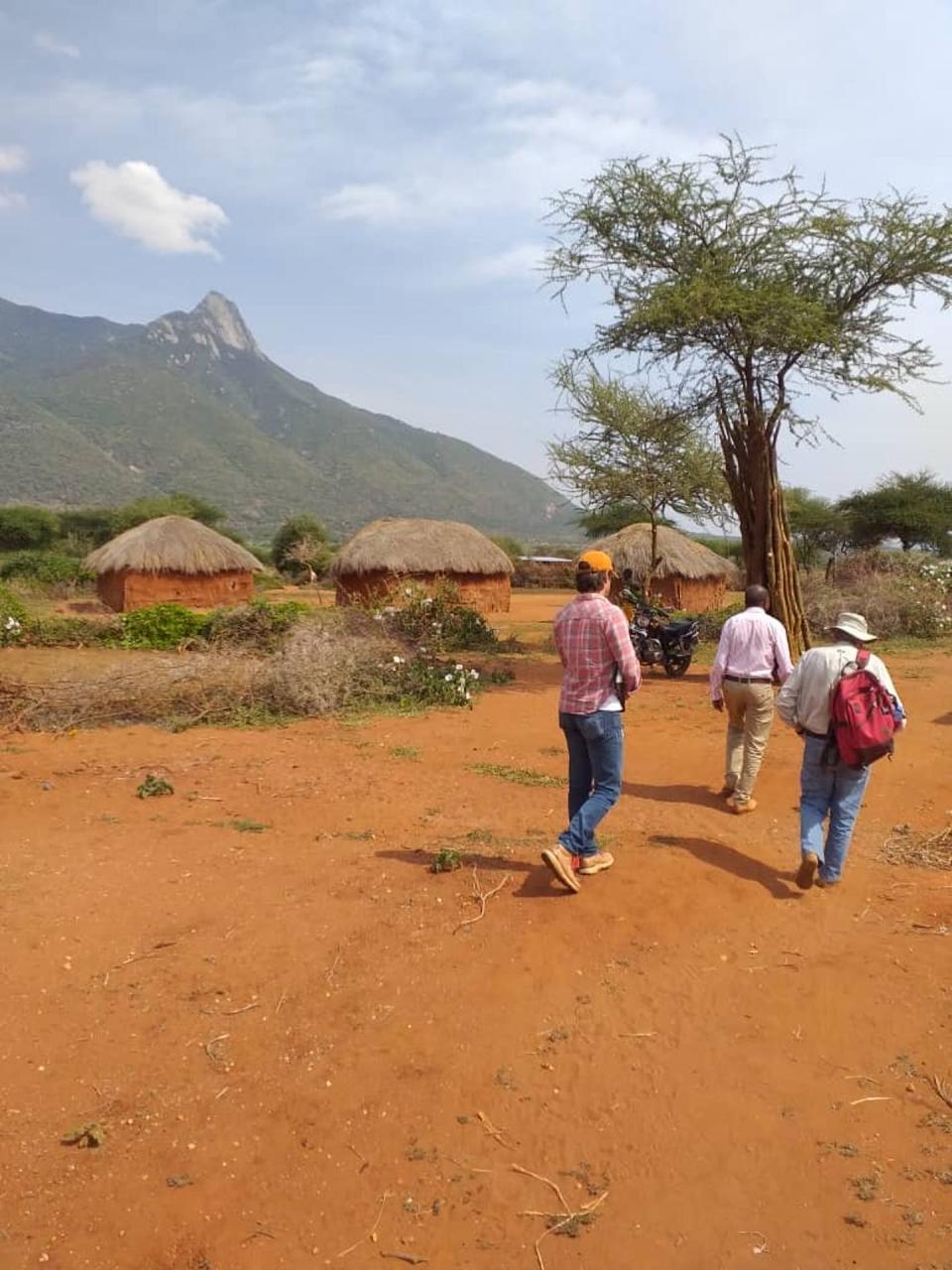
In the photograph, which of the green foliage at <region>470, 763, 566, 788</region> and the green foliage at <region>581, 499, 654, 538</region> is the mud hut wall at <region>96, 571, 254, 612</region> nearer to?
the green foliage at <region>581, 499, 654, 538</region>

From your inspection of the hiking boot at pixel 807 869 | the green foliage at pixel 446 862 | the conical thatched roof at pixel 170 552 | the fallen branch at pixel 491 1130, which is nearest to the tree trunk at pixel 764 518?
the hiking boot at pixel 807 869

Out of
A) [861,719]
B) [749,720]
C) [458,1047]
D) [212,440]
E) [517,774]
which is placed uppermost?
[212,440]

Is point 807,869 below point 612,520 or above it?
below

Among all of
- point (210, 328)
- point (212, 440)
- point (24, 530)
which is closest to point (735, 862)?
point (24, 530)

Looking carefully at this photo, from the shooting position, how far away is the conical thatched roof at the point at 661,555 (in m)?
24.2

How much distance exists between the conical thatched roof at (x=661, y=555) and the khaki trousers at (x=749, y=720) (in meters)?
18.1

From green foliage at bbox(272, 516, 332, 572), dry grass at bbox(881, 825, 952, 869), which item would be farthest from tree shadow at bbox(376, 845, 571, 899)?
green foliage at bbox(272, 516, 332, 572)

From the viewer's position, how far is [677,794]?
6359 millimetres

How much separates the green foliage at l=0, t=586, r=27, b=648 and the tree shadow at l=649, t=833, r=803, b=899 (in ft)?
42.0

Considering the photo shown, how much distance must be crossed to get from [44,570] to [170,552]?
651cm

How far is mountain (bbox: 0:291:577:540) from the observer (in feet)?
251

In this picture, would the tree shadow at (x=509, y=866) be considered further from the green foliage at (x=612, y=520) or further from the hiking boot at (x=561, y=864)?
the green foliage at (x=612, y=520)

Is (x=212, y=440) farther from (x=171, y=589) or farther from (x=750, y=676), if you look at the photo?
(x=750, y=676)

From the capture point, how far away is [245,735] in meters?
8.19
